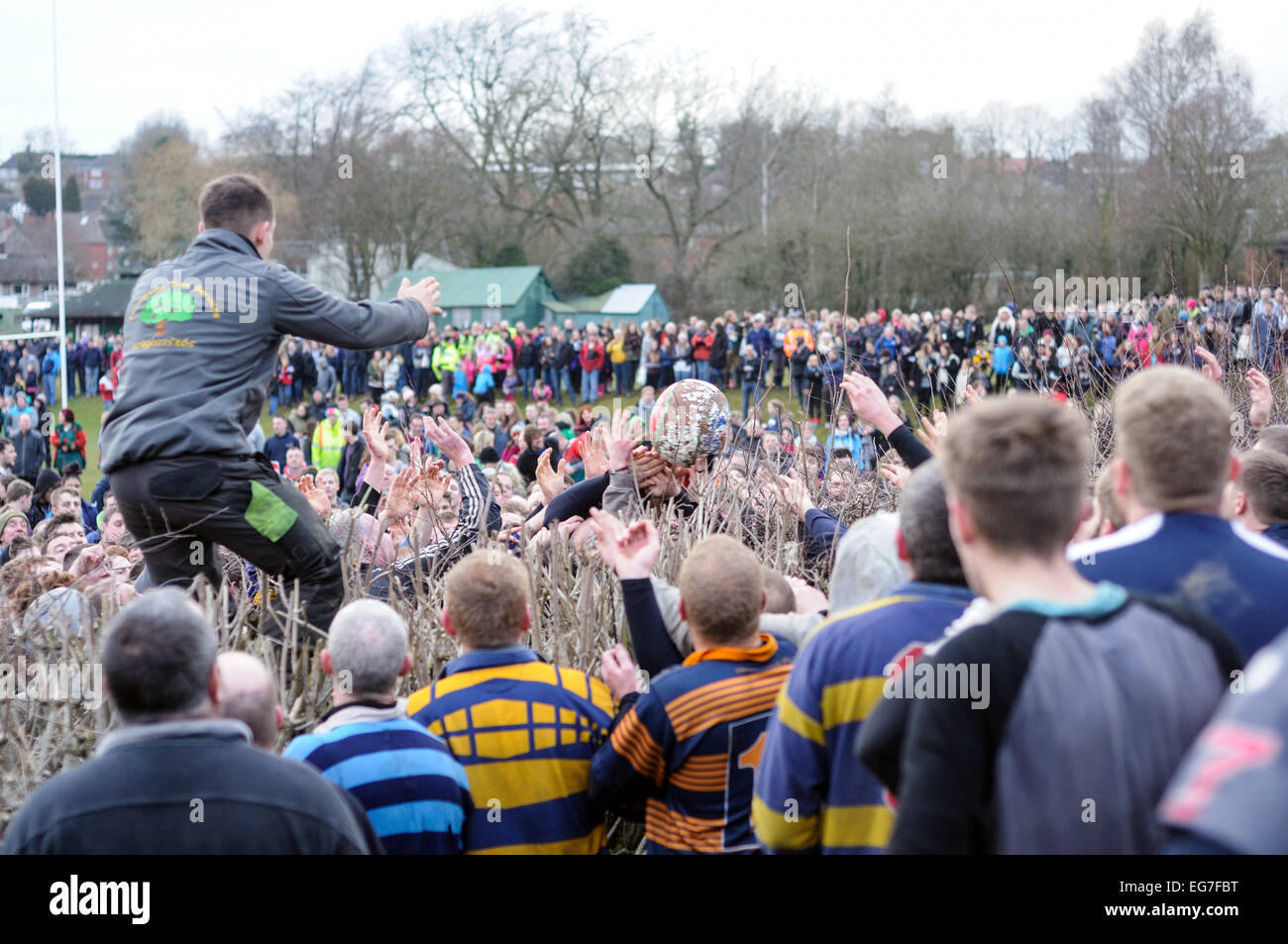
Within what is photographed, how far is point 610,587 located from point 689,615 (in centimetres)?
148

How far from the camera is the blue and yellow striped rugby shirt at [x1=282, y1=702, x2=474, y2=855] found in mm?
3037

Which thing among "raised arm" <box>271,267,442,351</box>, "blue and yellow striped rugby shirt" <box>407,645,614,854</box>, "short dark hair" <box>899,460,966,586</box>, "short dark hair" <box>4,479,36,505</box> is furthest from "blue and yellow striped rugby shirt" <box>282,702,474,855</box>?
"short dark hair" <box>4,479,36,505</box>

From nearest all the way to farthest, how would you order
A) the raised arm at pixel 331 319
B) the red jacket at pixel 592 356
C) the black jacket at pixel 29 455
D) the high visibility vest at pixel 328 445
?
the raised arm at pixel 331 319, the high visibility vest at pixel 328 445, the black jacket at pixel 29 455, the red jacket at pixel 592 356

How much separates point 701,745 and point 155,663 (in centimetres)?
138

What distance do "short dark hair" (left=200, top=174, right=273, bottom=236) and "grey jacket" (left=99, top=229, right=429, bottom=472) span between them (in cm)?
4

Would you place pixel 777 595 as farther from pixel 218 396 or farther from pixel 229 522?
pixel 218 396

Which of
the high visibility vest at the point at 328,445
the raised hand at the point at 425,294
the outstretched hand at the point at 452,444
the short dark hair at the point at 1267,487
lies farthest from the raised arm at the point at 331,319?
the high visibility vest at the point at 328,445

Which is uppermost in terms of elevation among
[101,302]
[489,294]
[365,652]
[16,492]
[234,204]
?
[101,302]

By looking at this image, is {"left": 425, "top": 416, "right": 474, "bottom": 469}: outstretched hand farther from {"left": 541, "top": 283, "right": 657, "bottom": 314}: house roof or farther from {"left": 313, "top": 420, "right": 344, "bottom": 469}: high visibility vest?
{"left": 541, "top": 283, "right": 657, "bottom": 314}: house roof

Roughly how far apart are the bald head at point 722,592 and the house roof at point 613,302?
1385 inches

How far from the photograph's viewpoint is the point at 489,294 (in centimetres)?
3747

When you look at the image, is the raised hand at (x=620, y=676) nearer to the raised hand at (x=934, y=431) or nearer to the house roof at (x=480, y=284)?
the raised hand at (x=934, y=431)

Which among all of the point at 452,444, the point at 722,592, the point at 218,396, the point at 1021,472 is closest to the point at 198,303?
the point at 218,396

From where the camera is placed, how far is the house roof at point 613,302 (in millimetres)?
38438
